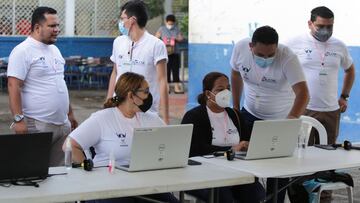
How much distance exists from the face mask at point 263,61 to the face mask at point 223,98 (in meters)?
0.75

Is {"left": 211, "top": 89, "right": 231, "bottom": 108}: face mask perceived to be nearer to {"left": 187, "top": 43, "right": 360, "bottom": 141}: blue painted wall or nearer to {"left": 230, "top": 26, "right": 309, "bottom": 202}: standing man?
{"left": 230, "top": 26, "right": 309, "bottom": 202}: standing man

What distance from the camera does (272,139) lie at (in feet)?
17.0

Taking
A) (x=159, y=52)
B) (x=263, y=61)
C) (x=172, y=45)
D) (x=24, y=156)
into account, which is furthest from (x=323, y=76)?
(x=172, y=45)

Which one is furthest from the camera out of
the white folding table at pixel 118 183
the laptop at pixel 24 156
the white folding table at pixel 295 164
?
the white folding table at pixel 295 164

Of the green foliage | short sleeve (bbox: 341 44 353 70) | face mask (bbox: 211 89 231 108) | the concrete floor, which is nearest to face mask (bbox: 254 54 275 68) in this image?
face mask (bbox: 211 89 231 108)

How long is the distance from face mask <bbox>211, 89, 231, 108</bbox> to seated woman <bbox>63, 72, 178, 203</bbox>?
0.63 meters

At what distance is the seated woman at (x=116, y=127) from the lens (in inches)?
196

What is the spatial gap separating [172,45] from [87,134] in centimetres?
1140

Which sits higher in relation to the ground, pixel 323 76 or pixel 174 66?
pixel 323 76

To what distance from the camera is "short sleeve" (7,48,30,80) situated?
228 inches

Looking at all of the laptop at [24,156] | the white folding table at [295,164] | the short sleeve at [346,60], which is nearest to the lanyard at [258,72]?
the white folding table at [295,164]

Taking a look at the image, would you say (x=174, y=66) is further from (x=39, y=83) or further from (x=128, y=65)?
(x=39, y=83)

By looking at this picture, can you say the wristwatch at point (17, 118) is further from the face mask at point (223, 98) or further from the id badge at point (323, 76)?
the id badge at point (323, 76)

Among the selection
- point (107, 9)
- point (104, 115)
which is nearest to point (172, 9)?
point (107, 9)
